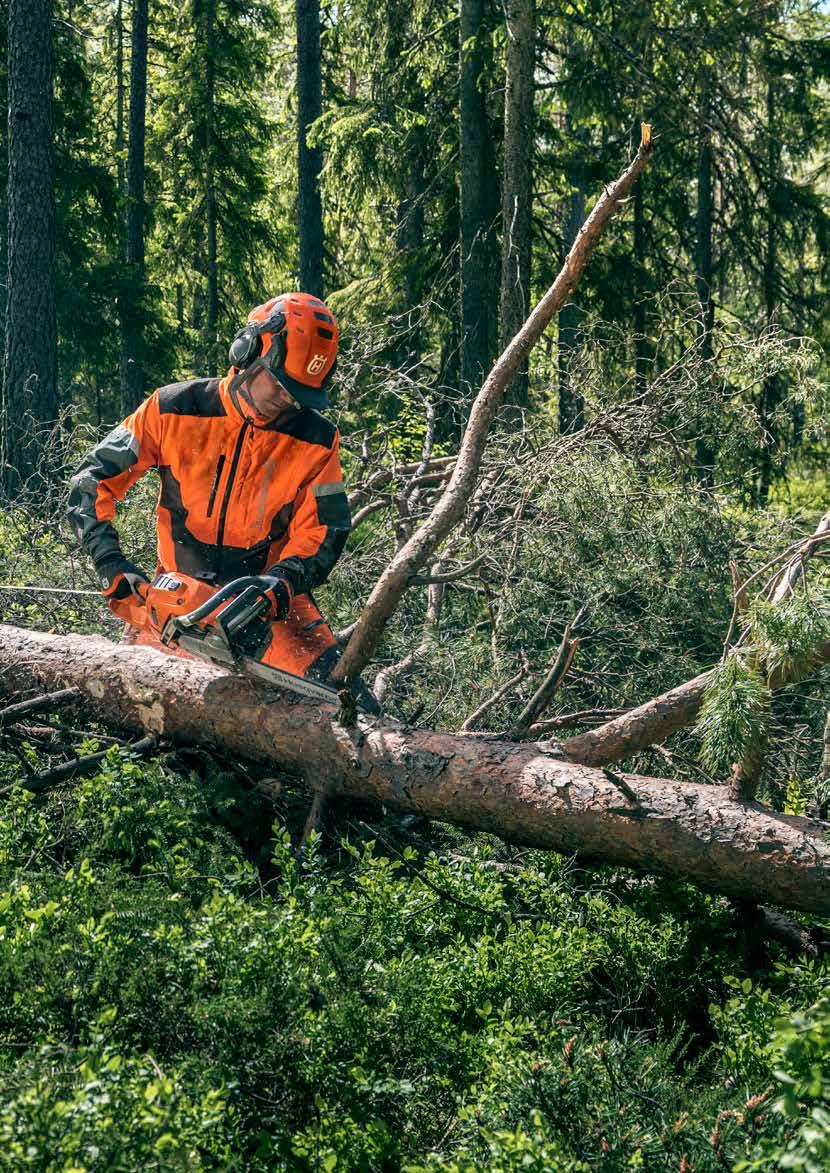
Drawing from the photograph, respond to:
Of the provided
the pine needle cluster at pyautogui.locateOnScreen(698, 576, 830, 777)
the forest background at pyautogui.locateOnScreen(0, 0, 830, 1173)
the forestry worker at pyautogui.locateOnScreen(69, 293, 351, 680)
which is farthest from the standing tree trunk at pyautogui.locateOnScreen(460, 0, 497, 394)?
the pine needle cluster at pyautogui.locateOnScreen(698, 576, 830, 777)

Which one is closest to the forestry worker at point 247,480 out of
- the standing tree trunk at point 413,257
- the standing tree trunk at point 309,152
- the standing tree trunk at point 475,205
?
the standing tree trunk at point 475,205

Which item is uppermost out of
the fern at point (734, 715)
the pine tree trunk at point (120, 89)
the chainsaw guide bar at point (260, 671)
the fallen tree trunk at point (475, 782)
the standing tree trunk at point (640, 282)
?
the pine tree trunk at point (120, 89)

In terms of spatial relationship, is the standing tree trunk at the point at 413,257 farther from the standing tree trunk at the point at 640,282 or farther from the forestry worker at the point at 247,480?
the forestry worker at the point at 247,480

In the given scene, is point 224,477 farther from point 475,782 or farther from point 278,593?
point 475,782

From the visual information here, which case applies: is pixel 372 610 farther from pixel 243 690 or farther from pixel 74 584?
pixel 74 584

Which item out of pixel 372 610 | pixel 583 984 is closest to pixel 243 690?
pixel 372 610

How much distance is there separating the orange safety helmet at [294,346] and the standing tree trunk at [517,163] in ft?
14.5

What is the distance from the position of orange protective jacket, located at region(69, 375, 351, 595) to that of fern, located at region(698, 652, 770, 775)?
1.94m

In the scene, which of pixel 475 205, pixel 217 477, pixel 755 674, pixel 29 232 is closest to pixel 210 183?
pixel 29 232

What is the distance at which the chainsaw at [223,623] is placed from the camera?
12.8ft

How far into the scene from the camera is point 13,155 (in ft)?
33.5

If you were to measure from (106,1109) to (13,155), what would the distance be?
10.3 meters

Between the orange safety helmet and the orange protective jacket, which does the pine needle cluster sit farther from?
the orange safety helmet

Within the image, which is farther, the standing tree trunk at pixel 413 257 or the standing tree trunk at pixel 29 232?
the standing tree trunk at pixel 413 257
